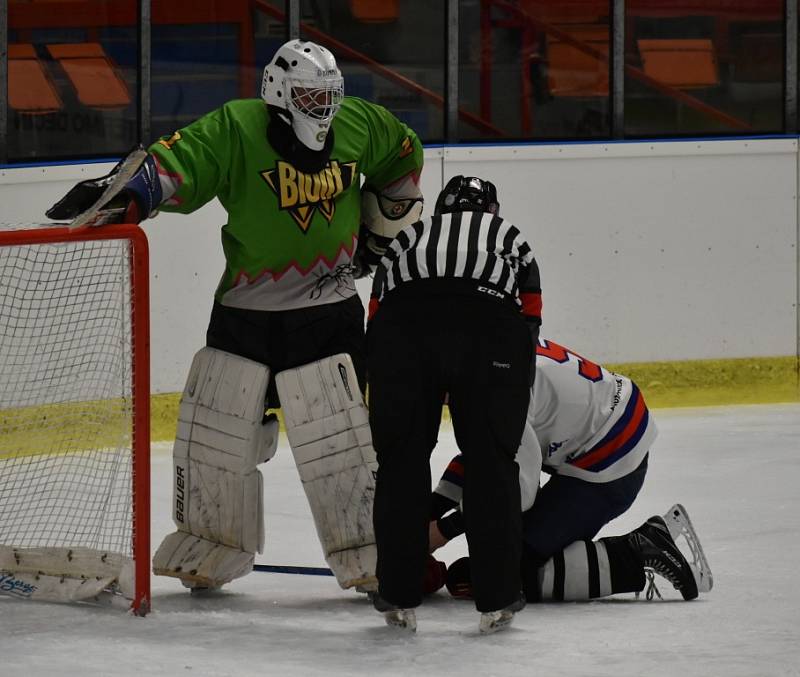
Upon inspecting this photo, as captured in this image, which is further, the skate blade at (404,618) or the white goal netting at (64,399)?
the white goal netting at (64,399)

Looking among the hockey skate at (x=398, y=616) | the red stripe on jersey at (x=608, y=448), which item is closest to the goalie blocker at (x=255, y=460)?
the hockey skate at (x=398, y=616)

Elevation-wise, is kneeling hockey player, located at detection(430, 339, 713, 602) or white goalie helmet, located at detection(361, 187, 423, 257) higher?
white goalie helmet, located at detection(361, 187, 423, 257)

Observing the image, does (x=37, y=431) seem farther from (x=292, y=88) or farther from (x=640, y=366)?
(x=640, y=366)

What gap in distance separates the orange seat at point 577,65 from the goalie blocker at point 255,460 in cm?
267

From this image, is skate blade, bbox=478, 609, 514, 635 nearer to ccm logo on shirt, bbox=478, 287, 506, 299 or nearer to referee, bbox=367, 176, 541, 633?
referee, bbox=367, 176, 541, 633

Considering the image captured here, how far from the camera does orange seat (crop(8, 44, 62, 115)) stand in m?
4.98

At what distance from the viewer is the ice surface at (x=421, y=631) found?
2826mm

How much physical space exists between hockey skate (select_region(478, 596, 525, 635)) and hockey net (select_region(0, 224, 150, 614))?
62 centimetres

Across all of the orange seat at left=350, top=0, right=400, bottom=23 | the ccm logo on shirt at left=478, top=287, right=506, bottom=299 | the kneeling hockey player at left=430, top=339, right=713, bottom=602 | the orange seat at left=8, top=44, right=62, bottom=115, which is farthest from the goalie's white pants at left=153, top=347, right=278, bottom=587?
the orange seat at left=350, top=0, right=400, bottom=23

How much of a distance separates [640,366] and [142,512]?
276 centimetres

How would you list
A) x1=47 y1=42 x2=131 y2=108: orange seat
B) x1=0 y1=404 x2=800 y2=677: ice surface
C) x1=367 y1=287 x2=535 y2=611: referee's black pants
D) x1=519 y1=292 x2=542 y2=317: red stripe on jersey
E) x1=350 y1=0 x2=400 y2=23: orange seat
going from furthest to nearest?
x1=350 y1=0 x2=400 y2=23: orange seat → x1=47 y1=42 x2=131 y2=108: orange seat → x1=519 y1=292 x2=542 y2=317: red stripe on jersey → x1=367 y1=287 x2=535 y2=611: referee's black pants → x1=0 y1=404 x2=800 y2=677: ice surface

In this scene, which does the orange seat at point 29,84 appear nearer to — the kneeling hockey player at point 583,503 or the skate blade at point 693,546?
the kneeling hockey player at point 583,503

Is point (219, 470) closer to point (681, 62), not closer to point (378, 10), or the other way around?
point (378, 10)

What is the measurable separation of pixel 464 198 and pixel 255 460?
0.70 metres
